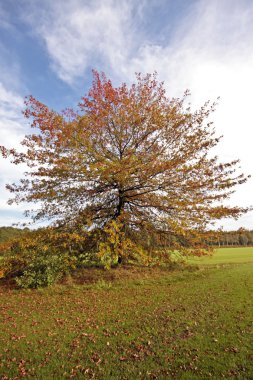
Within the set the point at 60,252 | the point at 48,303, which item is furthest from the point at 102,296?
the point at 60,252

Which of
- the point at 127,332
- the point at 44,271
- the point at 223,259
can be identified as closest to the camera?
the point at 127,332

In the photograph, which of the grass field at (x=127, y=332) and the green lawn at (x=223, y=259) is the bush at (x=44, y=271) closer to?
the grass field at (x=127, y=332)

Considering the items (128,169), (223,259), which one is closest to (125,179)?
(128,169)

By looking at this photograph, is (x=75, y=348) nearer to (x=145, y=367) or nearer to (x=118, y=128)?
(x=145, y=367)

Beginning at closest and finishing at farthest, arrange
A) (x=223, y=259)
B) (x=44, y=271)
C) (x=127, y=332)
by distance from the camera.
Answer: (x=127, y=332)
(x=44, y=271)
(x=223, y=259)

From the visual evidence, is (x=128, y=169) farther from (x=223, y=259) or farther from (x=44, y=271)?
(x=223, y=259)

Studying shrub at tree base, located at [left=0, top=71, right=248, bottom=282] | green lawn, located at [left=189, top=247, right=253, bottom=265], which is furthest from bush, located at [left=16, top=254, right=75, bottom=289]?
green lawn, located at [left=189, top=247, right=253, bottom=265]

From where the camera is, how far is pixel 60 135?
46.4 ft

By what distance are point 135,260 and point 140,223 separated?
4114mm

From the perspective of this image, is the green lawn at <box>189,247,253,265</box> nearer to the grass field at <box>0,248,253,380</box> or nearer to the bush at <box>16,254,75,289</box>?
the grass field at <box>0,248,253,380</box>

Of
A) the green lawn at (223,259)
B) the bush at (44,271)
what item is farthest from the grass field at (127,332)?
the green lawn at (223,259)

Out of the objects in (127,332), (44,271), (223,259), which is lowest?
(127,332)

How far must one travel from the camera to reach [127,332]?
781cm

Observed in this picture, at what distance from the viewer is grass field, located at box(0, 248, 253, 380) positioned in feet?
18.6
